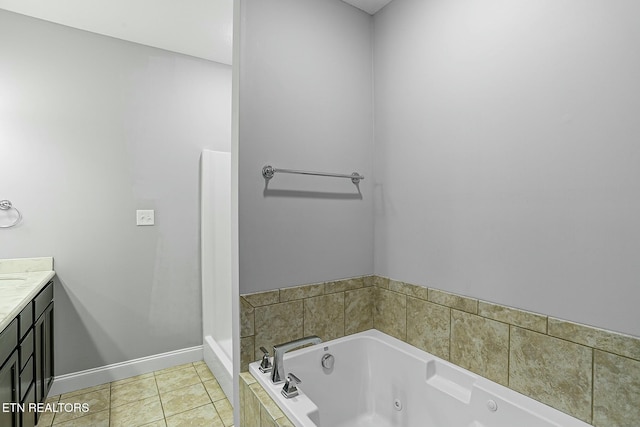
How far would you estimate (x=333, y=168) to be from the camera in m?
1.94

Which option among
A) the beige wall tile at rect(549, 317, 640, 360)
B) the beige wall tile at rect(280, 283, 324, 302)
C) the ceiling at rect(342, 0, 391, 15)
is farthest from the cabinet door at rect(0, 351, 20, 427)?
the ceiling at rect(342, 0, 391, 15)

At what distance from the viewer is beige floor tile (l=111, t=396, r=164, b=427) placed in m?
2.01

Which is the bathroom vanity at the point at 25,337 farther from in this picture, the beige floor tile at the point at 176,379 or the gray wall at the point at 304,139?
the gray wall at the point at 304,139

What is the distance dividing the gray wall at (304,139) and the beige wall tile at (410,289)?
0.22 meters

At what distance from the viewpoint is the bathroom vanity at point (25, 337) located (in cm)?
143

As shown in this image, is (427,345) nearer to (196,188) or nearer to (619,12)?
(619,12)

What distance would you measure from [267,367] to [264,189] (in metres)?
0.89

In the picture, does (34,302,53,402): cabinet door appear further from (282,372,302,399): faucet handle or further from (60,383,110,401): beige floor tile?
(282,372,302,399): faucet handle

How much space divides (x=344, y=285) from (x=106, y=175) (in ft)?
6.59

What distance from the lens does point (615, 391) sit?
108 centimetres

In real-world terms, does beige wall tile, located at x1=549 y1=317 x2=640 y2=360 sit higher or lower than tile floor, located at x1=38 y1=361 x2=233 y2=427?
higher

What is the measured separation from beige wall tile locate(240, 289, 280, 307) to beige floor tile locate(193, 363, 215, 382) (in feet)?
4.41

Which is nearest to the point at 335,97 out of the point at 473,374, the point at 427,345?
the point at 427,345

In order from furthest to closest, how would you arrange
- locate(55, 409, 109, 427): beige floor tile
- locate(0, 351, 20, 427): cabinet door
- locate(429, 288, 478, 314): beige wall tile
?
locate(55, 409, 109, 427): beige floor tile → locate(429, 288, 478, 314): beige wall tile → locate(0, 351, 20, 427): cabinet door
